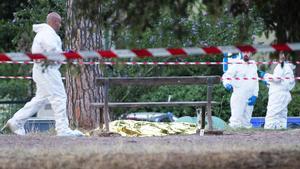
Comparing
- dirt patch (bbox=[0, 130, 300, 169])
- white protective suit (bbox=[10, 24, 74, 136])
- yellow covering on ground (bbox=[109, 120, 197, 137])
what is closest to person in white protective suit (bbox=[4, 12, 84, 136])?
white protective suit (bbox=[10, 24, 74, 136])

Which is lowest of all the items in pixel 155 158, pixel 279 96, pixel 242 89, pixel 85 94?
pixel 279 96

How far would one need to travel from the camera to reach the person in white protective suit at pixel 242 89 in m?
17.6

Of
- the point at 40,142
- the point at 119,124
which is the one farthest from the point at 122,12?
the point at 119,124

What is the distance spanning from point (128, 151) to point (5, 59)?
1.56 m

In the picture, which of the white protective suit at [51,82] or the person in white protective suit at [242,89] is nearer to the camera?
the white protective suit at [51,82]

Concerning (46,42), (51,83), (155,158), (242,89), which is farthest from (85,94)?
(155,158)

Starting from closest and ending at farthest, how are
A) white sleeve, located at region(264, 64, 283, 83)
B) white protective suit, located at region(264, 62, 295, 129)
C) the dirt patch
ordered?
the dirt patch
white sleeve, located at region(264, 64, 283, 83)
white protective suit, located at region(264, 62, 295, 129)

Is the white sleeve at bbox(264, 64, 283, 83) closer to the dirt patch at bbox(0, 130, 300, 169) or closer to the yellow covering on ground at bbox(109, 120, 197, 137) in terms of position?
the yellow covering on ground at bbox(109, 120, 197, 137)

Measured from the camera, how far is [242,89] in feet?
58.1

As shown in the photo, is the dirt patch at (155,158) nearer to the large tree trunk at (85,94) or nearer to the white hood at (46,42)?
the white hood at (46,42)

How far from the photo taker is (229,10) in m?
6.94

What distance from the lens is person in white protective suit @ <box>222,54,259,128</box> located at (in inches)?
691

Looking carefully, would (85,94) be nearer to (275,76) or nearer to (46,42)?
(46,42)

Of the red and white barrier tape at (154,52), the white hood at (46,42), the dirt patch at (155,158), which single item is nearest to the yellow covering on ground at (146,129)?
the white hood at (46,42)
